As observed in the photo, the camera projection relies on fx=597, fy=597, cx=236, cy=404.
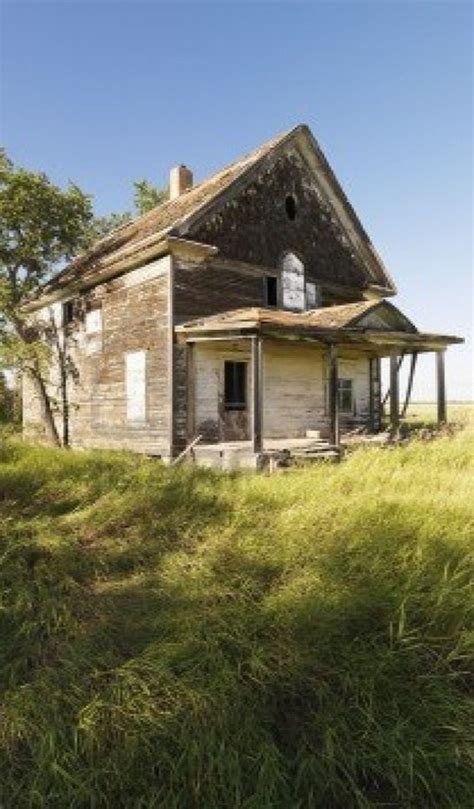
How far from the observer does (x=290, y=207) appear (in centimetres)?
1758

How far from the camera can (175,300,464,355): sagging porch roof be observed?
12.6 m

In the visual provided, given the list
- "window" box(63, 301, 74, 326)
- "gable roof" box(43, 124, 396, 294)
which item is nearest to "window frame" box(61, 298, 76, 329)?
"window" box(63, 301, 74, 326)

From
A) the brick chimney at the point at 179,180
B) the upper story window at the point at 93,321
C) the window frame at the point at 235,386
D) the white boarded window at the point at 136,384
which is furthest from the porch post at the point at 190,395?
the brick chimney at the point at 179,180

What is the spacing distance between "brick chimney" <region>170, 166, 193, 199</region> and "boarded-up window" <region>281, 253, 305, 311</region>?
510cm

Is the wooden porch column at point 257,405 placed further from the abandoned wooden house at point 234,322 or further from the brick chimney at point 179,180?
the brick chimney at point 179,180

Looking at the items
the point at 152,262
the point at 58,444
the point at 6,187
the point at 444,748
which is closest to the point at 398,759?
the point at 444,748

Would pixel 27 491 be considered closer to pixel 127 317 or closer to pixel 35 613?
pixel 35 613

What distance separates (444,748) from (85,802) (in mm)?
1848

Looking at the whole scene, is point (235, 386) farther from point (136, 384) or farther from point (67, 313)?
point (67, 313)

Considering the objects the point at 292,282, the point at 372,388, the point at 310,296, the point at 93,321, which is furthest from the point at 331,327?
the point at 93,321

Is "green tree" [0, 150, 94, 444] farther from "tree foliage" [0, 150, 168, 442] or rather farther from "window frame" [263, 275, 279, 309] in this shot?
"window frame" [263, 275, 279, 309]

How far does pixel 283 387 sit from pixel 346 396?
9.90 feet

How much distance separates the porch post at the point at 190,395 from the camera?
46.9 ft

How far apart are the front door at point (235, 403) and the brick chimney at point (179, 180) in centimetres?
759
